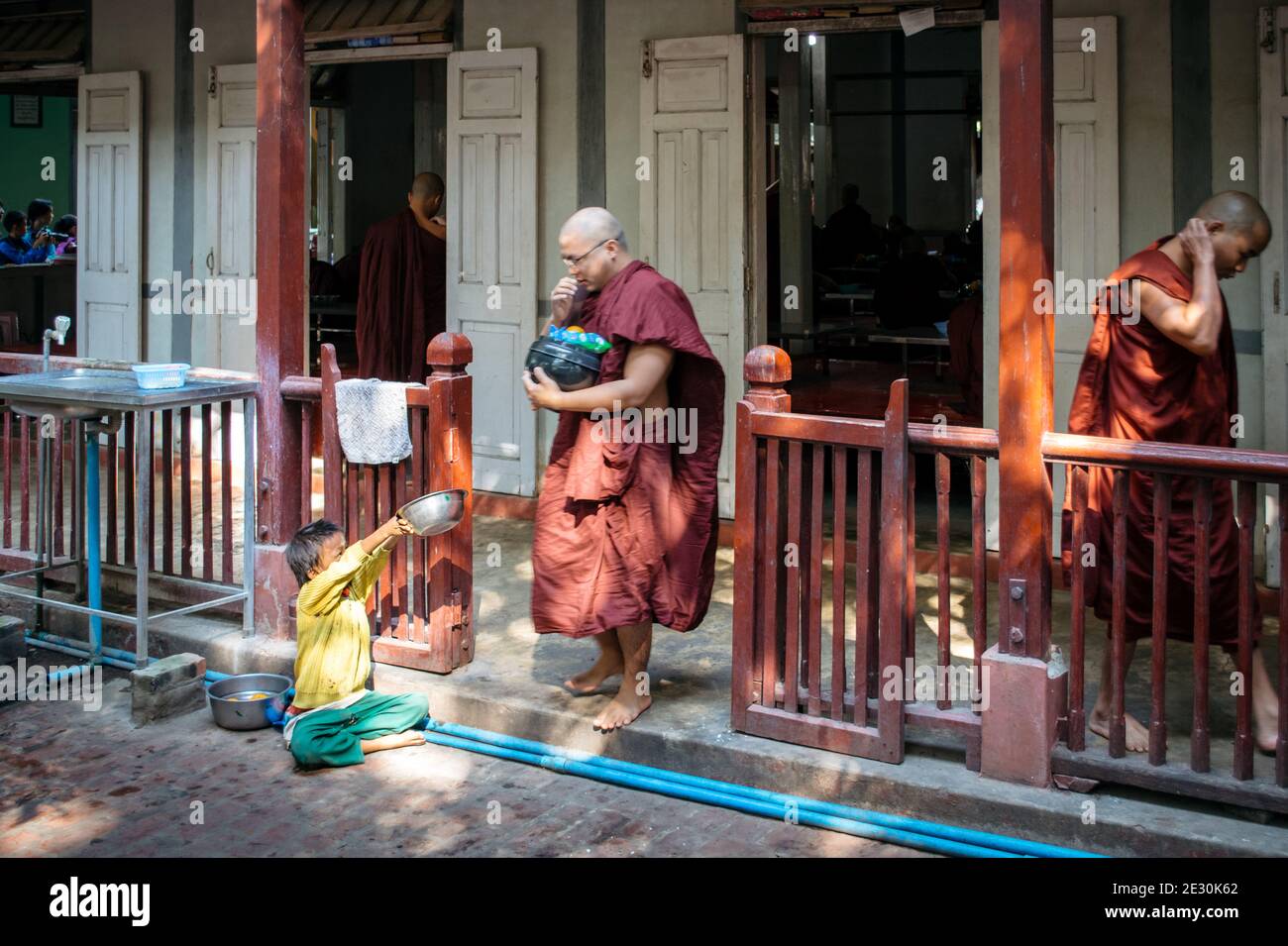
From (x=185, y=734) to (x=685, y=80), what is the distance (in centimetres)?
428

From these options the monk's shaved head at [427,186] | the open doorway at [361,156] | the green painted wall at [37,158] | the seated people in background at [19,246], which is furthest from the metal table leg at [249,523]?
the green painted wall at [37,158]

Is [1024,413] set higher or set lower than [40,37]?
lower

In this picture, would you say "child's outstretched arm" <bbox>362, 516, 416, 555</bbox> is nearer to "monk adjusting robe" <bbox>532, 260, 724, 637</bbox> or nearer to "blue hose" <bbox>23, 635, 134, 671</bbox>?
"monk adjusting robe" <bbox>532, 260, 724, 637</bbox>

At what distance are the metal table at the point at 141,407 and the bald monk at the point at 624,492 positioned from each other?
5.33ft

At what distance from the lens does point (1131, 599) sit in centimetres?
472

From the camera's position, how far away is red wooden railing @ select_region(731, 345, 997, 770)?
4656mm

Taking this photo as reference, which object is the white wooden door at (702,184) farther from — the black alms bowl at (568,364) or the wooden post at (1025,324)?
the wooden post at (1025,324)

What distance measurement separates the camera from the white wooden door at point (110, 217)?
9867 mm

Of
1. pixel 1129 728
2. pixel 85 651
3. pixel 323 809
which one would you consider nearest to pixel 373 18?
pixel 85 651

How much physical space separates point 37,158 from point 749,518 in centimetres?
1915

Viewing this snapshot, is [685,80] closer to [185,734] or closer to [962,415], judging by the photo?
[962,415]

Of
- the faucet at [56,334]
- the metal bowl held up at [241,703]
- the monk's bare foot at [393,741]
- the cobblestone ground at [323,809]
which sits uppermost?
the faucet at [56,334]

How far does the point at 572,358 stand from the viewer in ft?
16.4

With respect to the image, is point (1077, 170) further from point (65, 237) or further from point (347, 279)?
point (65, 237)
